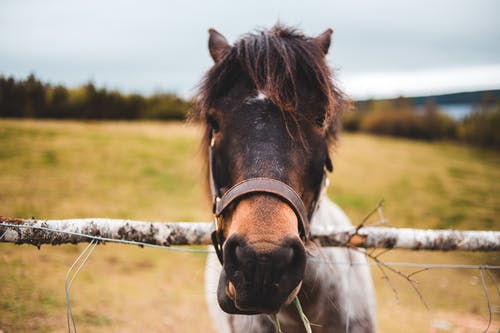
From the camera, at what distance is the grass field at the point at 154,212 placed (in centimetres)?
518

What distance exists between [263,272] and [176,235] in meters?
0.83

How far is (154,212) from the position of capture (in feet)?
39.5

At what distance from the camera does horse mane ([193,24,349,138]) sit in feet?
5.32

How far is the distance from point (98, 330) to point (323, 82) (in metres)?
4.55

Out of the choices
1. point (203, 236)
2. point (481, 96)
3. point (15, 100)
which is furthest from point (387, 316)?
point (481, 96)

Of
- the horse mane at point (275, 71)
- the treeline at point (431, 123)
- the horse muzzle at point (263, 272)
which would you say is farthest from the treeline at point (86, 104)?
the treeline at point (431, 123)

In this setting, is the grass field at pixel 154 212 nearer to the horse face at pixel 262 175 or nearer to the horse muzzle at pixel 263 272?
the horse face at pixel 262 175

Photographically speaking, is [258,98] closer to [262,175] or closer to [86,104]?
[262,175]

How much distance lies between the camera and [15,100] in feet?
65.3

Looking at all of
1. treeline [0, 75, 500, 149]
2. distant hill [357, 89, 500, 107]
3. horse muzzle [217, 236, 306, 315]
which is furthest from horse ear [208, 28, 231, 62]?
distant hill [357, 89, 500, 107]

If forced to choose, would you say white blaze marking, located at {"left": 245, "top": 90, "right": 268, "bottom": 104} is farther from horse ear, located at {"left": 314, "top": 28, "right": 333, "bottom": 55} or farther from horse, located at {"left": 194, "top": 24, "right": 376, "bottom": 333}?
horse ear, located at {"left": 314, "top": 28, "right": 333, "bottom": 55}

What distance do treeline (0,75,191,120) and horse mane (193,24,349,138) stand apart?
17907 mm

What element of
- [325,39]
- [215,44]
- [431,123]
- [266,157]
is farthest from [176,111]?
[266,157]

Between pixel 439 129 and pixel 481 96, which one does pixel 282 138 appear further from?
pixel 481 96
